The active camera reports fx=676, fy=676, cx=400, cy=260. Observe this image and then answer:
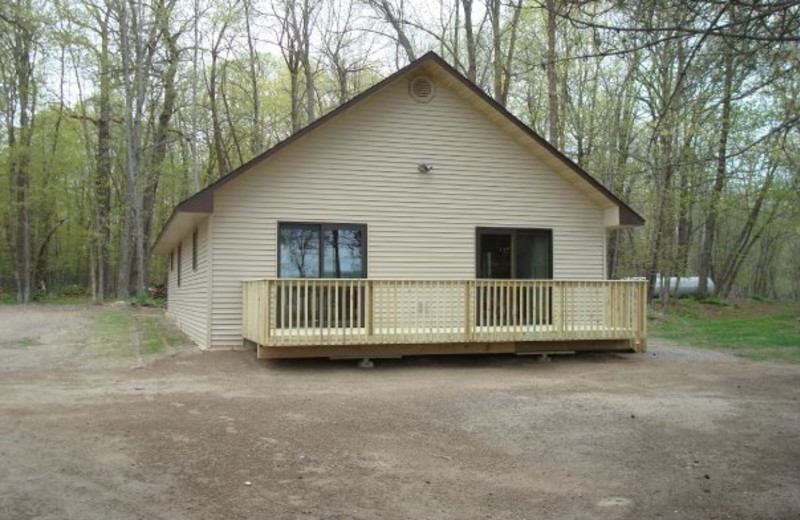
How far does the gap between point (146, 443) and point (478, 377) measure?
537 cm

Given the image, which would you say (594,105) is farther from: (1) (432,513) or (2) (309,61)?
(1) (432,513)

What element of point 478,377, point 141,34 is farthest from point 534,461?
point 141,34

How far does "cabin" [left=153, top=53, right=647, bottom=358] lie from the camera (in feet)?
→ 35.3

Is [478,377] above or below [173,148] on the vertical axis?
below

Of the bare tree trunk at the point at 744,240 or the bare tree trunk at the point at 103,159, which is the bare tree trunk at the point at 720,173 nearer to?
the bare tree trunk at the point at 744,240

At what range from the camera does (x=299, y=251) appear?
12273 mm

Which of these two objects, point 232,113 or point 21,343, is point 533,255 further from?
point 232,113

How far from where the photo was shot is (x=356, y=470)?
5402 mm

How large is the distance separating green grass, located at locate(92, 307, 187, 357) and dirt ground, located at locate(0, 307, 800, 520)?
1384mm

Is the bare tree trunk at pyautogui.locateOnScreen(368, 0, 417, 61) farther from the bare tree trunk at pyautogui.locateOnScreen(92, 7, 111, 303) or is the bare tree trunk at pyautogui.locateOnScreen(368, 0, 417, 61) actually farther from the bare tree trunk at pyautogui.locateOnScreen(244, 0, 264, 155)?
the bare tree trunk at pyautogui.locateOnScreen(92, 7, 111, 303)

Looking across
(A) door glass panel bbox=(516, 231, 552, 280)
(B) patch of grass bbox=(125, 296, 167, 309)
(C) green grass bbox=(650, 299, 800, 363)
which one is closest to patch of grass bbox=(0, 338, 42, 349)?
(A) door glass panel bbox=(516, 231, 552, 280)

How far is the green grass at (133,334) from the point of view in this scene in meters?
12.2

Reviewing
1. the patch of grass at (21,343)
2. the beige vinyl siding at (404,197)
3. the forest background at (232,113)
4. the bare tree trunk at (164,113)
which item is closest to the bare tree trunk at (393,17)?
the forest background at (232,113)

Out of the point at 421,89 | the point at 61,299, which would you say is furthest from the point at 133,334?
the point at 61,299
